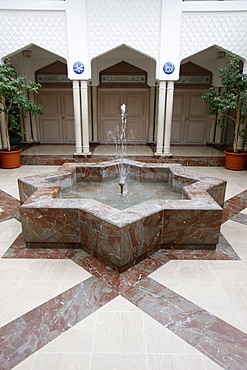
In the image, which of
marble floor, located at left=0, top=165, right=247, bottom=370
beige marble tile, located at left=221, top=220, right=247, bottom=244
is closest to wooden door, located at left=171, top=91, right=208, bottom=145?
beige marble tile, located at left=221, top=220, right=247, bottom=244

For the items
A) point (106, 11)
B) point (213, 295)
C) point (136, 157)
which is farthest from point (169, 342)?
point (106, 11)

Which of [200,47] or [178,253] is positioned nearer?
[178,253]

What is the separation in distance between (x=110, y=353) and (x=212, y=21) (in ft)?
22.3

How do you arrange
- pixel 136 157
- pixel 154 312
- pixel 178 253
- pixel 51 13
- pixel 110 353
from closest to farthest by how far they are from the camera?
1. pixel 110 353
2. pixel 154 312
3. pixel 178 253
4. pixel 51 13
5. pixel 136 157

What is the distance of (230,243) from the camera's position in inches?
121

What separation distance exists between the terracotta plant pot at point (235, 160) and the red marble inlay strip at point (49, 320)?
5.15 meters

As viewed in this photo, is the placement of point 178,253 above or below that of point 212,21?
below

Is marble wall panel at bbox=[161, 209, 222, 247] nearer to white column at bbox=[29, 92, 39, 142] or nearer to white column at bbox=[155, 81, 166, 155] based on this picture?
white column at bbox=[155, 81, 166, 155]

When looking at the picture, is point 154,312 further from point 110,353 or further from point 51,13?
point 51,13

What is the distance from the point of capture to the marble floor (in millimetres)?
1687

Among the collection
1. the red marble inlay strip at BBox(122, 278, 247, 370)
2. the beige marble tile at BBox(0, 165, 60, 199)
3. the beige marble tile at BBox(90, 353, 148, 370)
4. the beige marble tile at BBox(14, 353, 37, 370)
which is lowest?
the beige marble tile at BBox(90, 353, 148, 370)

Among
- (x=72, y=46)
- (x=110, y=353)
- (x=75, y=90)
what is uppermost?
(x=72, y=46)

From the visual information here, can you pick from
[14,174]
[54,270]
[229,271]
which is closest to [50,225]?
[54,270]

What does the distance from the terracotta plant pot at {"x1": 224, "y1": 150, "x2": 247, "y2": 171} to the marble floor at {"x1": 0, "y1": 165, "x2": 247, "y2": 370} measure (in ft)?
12.6
